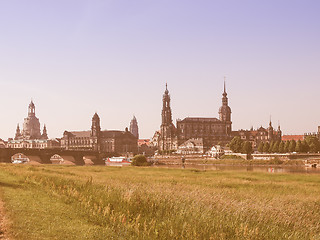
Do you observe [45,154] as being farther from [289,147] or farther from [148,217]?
[148,217]

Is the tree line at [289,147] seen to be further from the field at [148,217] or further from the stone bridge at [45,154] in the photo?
the field at [148,217]

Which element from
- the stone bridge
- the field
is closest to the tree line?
the stone bridge

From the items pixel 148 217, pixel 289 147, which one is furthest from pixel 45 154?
pixel 148 217

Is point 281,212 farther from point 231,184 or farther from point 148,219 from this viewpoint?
point 231,184

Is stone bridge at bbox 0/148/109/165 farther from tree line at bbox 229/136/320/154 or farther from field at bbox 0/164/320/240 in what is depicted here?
field at bbox 0/164/320/240

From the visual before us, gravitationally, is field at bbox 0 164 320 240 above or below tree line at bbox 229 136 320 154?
below

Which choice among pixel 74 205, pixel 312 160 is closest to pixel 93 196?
pixel 74 205

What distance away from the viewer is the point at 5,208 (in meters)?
18.3

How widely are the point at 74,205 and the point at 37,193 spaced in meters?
5.20

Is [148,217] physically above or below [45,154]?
below

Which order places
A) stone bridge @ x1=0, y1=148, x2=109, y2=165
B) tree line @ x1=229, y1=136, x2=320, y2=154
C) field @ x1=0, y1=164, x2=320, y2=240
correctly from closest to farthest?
1. field @ x1=0, y1=164, x2=320, y2=240
2. stone bridge @ x1=0, y1=148, x2=109, y2=165
3. tree line @ x1=229, y1=136, x2=320, y2=154

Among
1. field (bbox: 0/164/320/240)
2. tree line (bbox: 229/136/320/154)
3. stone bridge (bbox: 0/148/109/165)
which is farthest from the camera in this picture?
tree line (bbox: 229/136/320/154)

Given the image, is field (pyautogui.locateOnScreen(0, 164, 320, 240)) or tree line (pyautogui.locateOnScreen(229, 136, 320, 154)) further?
tree line (pyautogui.locateOnScreen(229, 136, 320, 154))

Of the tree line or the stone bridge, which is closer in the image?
the stone bridge
